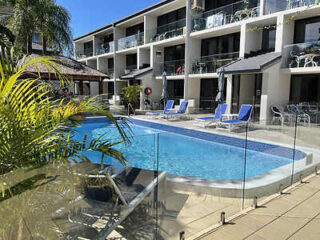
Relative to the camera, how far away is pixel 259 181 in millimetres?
4500

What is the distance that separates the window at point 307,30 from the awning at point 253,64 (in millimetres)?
1966

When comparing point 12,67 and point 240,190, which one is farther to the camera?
point 240,190

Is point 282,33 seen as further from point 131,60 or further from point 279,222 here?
point 131,60

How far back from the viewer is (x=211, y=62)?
16531 mm

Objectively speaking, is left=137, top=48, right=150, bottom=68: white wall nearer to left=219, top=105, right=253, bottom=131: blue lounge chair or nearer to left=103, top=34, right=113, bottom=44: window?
left=103, top=34, right=113, bottom=44: window

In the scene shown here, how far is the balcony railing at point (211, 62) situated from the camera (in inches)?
613

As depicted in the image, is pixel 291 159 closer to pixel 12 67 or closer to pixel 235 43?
pixel 12 67

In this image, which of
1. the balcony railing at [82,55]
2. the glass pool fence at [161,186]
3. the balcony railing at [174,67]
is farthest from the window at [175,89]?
the glass pool fence at [161,186]

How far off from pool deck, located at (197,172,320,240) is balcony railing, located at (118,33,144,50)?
822 inches

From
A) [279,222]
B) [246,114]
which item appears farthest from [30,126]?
[246,114]

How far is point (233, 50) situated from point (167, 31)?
19.5 ft

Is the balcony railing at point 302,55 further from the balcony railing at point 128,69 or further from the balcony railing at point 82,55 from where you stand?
the balcony railing at point 82,55

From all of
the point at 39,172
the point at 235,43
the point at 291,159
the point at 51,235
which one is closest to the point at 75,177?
the point at 39,172

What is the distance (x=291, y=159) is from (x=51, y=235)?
4939mm
